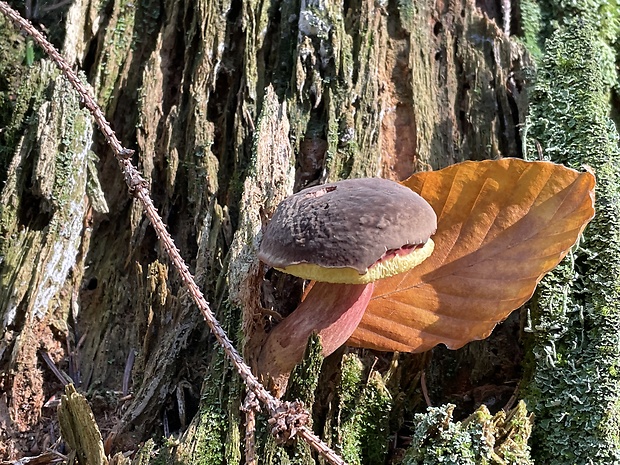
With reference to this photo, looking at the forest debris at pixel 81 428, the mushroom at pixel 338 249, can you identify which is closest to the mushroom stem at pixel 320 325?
the mushroom at pixel 338 249

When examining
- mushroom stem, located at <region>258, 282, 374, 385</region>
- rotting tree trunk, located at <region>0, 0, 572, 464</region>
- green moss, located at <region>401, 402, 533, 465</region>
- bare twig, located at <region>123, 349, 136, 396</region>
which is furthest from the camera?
bare twig, located at <region>123, 349, 136, 396</region>

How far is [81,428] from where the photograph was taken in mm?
2127

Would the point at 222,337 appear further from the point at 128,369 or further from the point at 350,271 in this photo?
the point at 128,369

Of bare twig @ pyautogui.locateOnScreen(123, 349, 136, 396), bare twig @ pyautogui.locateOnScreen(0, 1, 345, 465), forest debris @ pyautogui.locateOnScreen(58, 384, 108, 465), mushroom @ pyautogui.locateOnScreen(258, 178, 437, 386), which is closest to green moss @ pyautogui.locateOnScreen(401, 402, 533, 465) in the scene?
bare twig @ pyautogui.locateOnScreen(0, 1, 345, 465)

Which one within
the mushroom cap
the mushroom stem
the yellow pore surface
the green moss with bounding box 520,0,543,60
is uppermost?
the green moss with bounding box 520,0,543,60

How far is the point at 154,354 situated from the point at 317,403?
732mm

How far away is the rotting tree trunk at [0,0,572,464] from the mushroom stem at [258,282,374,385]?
0.14m

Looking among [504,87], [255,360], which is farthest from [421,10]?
[255,360]

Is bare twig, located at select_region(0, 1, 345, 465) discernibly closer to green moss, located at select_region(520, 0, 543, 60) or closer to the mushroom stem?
the mushroom stem

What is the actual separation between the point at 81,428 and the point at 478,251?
1.64m

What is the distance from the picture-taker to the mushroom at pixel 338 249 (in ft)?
6.32

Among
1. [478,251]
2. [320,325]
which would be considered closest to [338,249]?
[320,325]

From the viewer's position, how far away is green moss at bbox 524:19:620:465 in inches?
86.9

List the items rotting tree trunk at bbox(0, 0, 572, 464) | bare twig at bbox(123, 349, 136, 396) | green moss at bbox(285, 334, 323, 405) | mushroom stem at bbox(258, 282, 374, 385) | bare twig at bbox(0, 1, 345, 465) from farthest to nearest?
bare twig at bbox(123, 349, 136, 396), rotting tree trunk at bbox(0, 0, 572, 464), mushroom stem at bbox(258, 282, 374, 385), green moss at bbox(285, 334, 323, 405), bare twig at bbox(0, 1, 345, 465)
